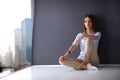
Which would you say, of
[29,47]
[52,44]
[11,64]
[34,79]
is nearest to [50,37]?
[52,44]

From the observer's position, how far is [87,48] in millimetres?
4258

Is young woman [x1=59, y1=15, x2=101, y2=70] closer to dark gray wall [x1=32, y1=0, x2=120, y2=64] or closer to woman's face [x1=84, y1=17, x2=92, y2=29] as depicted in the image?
woman's face [x1=84, y1=17, x2=92, y2=29]

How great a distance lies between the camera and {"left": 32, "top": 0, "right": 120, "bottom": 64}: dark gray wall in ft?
16.1

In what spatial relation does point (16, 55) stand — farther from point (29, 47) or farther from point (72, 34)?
point (72, 34)

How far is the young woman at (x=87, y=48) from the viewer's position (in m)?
4.25

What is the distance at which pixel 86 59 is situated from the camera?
14.0ft

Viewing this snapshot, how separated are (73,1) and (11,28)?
145 cm

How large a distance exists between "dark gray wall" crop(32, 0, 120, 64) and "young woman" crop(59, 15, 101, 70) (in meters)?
0.21

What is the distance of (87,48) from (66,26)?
93 centimetres

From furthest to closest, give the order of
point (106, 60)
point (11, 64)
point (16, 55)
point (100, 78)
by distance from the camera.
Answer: point (106, 60) < point (16, 55) < point (11, 64) < point (100, 78)

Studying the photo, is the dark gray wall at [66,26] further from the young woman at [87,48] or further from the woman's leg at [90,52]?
the woman's leg at [90,52]

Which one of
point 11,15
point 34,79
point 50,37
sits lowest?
point 34,79

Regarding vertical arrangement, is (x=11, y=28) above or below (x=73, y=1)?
below

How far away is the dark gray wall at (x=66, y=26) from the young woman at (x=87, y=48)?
208 millimetres
